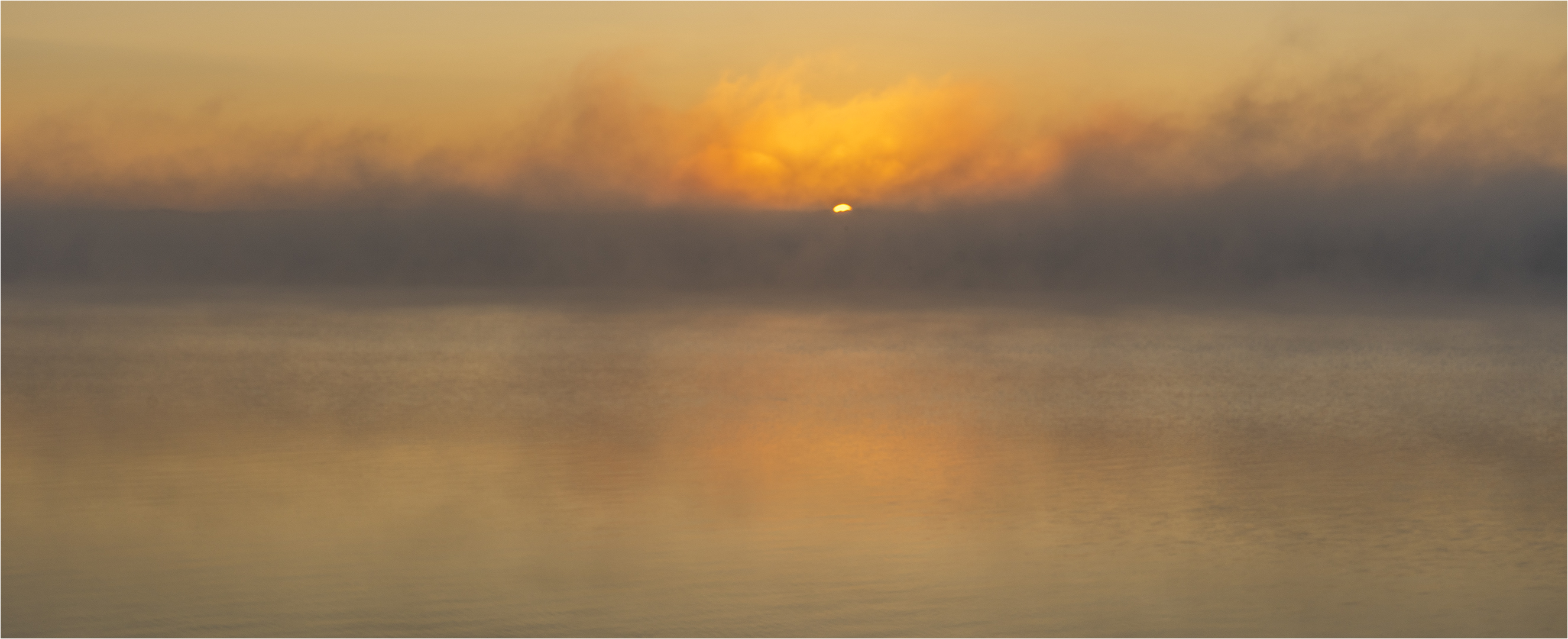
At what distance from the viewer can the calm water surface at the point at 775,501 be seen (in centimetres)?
797

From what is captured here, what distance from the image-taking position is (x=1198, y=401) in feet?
69.6

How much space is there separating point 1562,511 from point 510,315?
4865 centimetres

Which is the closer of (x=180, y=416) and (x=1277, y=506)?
(x=1277, y=506)

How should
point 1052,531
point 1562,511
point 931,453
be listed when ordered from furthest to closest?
1. point 931,453
2. point 1562,511
3. point 1052,531

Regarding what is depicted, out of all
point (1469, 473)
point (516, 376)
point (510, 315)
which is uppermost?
point (510, 315)

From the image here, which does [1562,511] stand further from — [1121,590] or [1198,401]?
[1198,401]

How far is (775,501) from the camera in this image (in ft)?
37.3

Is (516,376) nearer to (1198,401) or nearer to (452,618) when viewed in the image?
(1198,401)

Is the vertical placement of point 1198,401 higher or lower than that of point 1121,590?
higher

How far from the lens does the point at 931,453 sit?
14656 mm

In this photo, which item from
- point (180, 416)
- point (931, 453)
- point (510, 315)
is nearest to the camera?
point (931, 453)

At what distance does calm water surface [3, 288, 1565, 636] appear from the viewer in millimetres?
7973

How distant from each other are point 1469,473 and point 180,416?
48.2 ft

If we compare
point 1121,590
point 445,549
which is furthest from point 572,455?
point 1121,590
